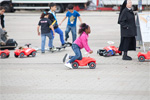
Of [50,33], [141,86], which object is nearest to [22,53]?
[50,33]

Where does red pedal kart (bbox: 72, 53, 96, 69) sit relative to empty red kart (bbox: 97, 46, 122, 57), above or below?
above

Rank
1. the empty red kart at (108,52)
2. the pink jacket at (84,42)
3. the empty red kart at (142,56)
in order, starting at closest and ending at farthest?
1. the pink jacket at (84,42)
2. the empty red kart at (142,56)
3. the empty red kart at (108,52)

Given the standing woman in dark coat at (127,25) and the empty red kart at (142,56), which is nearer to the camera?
the empty red kart at (142,56)

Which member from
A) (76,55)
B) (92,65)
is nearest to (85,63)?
(92,65)

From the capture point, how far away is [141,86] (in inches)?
336

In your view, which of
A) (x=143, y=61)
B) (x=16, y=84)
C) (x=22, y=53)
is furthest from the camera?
(x=22, y=53)

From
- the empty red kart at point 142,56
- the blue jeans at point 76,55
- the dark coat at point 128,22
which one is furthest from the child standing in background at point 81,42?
the empty red kart at point 142,56

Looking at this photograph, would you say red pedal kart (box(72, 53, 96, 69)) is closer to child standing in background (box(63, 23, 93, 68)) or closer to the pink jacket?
child standing in background (box(63, 23, 93, 68))

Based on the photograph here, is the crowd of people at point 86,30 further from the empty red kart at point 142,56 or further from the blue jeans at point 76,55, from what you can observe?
the empty red kart at point 142,56

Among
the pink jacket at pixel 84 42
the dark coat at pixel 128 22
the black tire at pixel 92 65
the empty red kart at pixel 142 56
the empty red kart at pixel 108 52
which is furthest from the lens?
the empty red kart at pixel 108 52

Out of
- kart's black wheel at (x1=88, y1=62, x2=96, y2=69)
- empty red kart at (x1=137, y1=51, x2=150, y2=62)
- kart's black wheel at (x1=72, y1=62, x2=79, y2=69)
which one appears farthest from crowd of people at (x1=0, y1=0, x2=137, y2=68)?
empty red kart at (x1=137, y1=51, x2=150, y2=62)

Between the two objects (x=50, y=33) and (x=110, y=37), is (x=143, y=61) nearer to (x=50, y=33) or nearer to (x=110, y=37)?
(x=50, y=33)

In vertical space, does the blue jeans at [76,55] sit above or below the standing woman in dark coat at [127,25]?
below

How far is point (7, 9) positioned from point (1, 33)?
21099 millimetres
